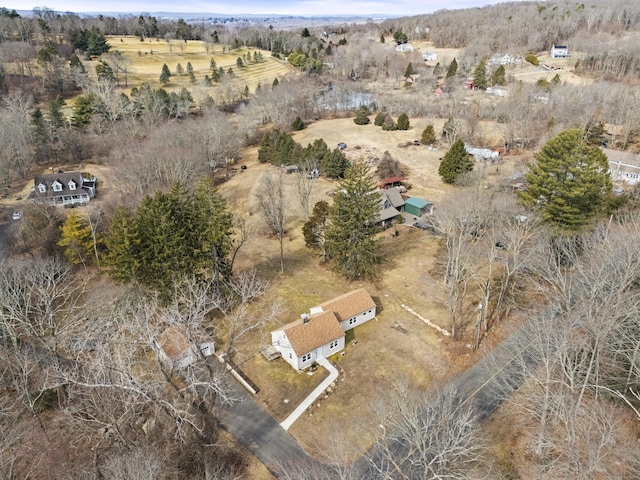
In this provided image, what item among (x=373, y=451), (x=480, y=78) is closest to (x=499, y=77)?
(x=480, y=78)

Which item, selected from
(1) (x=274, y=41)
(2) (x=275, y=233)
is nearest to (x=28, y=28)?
(1) (x=274, y=41)

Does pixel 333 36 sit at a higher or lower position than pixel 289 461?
higher

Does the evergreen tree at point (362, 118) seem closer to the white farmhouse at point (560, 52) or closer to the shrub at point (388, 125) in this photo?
the shrub at point (388, 125)

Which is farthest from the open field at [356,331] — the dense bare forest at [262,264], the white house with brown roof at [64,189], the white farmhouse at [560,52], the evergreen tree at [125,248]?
the white farmhouse at [560,52]

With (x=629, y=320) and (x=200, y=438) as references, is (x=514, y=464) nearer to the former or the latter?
(x=629, y=320)

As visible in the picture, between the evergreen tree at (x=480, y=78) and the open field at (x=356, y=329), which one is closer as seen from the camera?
the open field at (x=356, y=329)

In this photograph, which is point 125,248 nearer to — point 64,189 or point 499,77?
point 64,189

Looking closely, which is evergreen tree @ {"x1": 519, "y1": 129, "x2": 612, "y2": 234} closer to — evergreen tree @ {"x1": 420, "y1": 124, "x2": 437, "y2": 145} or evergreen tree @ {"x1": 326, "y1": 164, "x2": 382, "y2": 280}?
evergreen tree @ {"x1": 326, "y1": 164, "x2": 382, "y2": 280}
